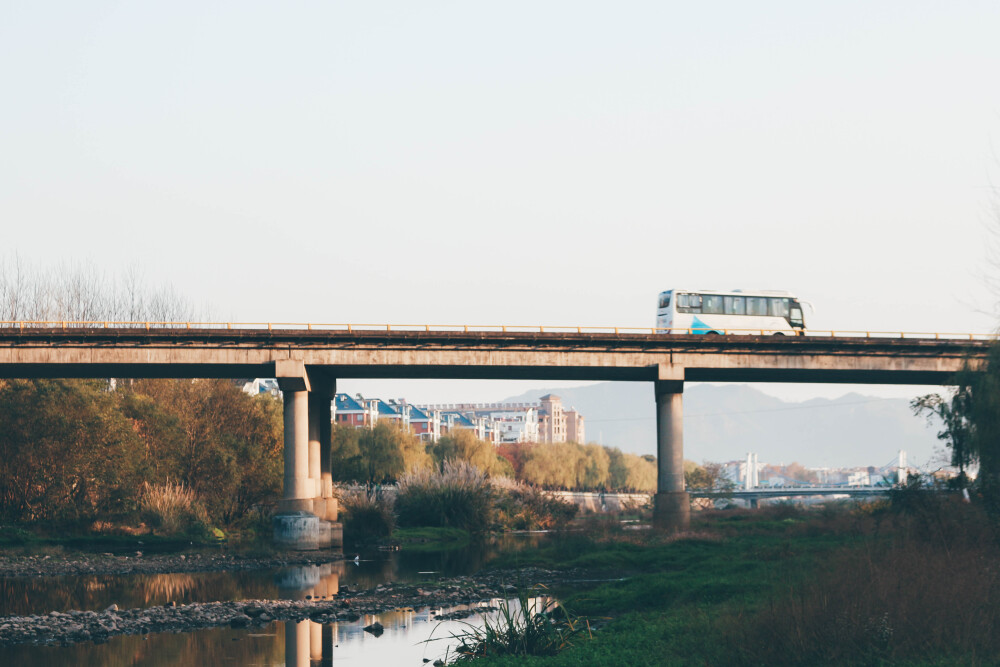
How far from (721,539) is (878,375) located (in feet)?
65.8

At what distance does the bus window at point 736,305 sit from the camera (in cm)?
6391

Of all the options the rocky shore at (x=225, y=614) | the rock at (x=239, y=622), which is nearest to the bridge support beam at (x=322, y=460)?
the rocky shore at (x=225, y=614)

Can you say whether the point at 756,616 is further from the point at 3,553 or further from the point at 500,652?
the point at 3,553

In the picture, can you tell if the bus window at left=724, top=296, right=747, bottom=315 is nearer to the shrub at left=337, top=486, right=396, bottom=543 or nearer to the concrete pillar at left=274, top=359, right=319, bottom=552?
the shrub at left=337, top=486, right=396, bottom=543

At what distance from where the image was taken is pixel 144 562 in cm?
4288

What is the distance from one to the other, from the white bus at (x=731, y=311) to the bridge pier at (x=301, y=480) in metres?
21.8

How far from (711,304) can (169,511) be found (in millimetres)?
33747

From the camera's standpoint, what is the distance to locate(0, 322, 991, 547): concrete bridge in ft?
174

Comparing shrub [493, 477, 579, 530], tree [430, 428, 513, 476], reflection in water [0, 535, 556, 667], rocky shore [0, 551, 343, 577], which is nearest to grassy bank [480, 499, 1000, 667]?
reflection in water [0, 535, 556, 667]

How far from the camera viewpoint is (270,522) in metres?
61.1

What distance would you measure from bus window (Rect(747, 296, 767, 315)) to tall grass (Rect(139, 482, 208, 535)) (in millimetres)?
34348

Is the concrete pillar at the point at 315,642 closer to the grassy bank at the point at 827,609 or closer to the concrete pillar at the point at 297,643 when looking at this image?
the concrete pillar at the point at 297,643

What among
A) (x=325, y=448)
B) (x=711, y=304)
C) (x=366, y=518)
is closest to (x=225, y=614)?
(x=366, y=518)

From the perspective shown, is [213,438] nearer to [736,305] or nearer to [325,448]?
[325,448]
